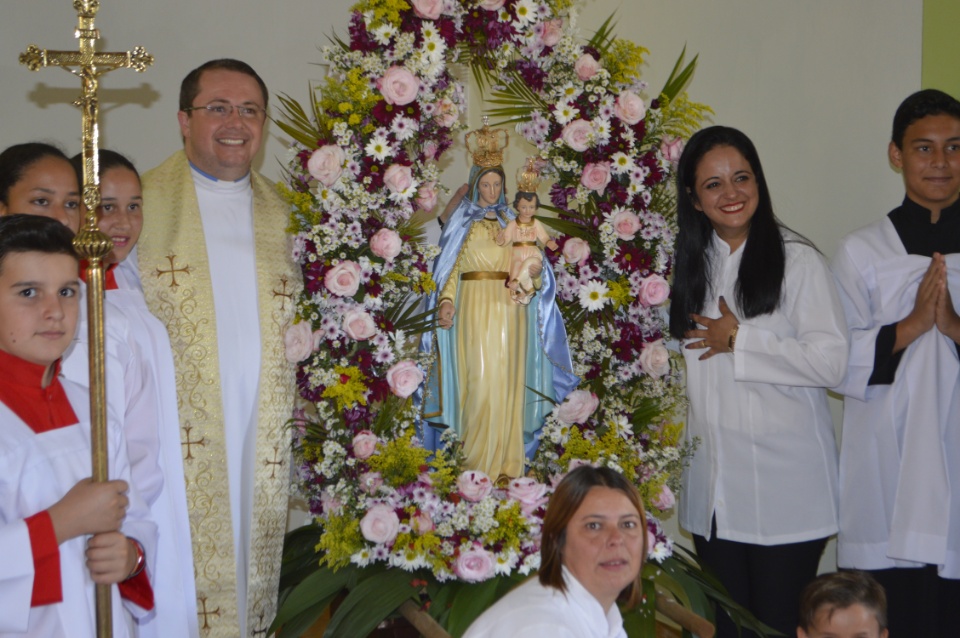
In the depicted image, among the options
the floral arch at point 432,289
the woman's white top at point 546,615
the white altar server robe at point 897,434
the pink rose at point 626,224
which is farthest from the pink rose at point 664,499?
the woman's white top at point 546,615

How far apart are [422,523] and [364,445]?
0.42 m

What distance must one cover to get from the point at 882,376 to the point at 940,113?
1143 mm

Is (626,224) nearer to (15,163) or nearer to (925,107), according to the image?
(925,107)

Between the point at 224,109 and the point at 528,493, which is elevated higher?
the point at 224,109

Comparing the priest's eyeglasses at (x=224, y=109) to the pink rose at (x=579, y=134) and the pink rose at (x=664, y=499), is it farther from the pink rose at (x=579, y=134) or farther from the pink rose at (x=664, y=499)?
the pink rose at (x=664, y=499)

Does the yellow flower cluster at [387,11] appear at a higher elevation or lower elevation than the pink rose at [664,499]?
higher

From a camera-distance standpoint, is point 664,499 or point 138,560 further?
point 664,499

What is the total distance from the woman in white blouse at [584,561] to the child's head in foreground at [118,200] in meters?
2.12

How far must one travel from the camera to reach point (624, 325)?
4941mm

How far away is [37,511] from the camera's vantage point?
2.99m

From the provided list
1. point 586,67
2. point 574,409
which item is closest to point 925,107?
point 586,67

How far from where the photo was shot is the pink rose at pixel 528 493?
435 centimetres

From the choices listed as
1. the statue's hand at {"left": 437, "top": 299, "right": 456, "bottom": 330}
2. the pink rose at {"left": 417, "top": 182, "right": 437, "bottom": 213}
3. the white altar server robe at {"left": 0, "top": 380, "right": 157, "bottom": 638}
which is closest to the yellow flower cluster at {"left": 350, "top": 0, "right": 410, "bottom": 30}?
the pink rose at {"left": 417, "top": 182, "right": 437, "bottom": 213}

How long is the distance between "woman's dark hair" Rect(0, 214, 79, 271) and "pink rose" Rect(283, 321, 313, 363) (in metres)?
1.41
